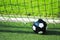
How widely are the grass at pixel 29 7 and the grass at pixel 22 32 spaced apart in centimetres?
65

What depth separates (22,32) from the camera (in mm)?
4520

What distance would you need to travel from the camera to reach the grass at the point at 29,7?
556cm

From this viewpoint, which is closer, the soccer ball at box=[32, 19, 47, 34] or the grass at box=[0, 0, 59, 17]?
the soccer ball at box=[32, 19, 47, 34]

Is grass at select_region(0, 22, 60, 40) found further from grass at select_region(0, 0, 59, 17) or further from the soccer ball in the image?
grass at select_region(0, 0, 59, 17)

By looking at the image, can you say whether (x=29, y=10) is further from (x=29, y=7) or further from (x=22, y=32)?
(x=22, y=32)

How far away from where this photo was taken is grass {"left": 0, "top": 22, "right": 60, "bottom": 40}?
426 cm

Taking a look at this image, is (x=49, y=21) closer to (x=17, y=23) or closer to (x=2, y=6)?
(x=17, y=23)

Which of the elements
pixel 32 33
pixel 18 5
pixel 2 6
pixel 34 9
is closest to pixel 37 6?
pixel 34 9

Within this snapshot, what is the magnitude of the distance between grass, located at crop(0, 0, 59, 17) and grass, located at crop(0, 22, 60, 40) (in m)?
0.65

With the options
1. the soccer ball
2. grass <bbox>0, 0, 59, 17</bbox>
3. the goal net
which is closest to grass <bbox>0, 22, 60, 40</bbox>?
the soccer ball

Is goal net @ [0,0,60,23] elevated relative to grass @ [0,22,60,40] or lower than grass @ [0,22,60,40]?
elevated

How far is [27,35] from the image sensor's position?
4.37 m

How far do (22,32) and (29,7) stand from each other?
1.41 meters

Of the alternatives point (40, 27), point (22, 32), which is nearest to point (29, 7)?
point (22, 32)
